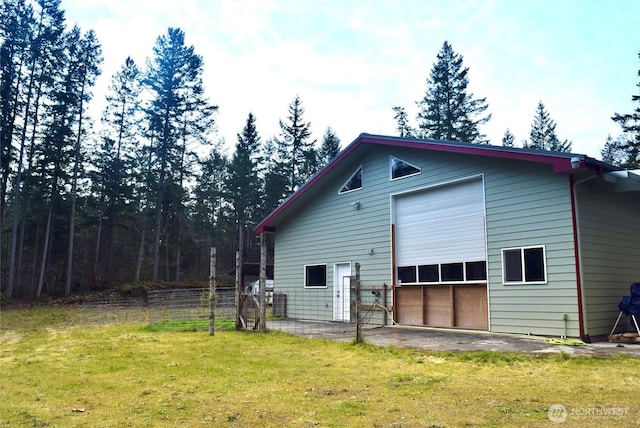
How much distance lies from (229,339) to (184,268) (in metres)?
26.0

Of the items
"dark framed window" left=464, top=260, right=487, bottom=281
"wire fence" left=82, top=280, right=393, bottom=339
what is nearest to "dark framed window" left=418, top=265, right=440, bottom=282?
"dark framed window" left=464, top=260, right=487, bottom=281

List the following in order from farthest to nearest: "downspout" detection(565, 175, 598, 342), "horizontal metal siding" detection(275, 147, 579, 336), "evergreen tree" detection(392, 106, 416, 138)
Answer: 1. "evergreen tree" detection(392, 106, 416, 138)
2. "horizontal metal siding" detection(275, 147, 579, 336)
3. "downspout" detection(565, 175, 598, 342)

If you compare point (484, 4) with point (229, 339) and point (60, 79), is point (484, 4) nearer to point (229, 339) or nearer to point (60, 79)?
point (229, 339)

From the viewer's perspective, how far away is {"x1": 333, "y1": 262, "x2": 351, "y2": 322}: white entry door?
44.5 feet

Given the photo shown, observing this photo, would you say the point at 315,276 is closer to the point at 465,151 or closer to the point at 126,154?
the point at 465,151

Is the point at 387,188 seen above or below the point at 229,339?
above

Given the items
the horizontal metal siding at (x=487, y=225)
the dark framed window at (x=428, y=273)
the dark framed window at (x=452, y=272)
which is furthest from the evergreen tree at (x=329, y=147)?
the dark framed window at (x=452, y=272)

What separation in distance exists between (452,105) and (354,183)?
1604 cm

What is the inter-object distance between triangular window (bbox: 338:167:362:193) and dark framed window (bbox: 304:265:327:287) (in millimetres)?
2516

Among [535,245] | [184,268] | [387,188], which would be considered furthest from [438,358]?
[184,268]

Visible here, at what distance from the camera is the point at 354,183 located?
13.7 m

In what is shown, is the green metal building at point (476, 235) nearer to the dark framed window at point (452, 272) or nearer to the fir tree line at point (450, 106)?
the dark framed window at point (452, 272)

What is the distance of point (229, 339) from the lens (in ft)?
29.8

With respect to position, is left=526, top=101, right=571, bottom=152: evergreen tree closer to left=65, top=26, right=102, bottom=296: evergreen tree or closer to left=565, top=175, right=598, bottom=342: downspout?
left=565, top=175, right=598, bottom=342: downspout
